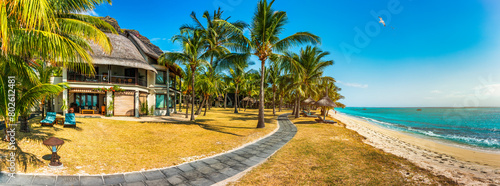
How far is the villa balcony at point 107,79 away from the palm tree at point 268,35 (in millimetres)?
11244

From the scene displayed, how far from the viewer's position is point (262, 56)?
1088 centimetres

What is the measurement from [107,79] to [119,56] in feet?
7.19

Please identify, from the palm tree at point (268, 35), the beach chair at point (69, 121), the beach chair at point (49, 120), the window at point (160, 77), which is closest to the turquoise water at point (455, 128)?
the palm tree at point (268, 35)

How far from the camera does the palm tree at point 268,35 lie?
10.2m

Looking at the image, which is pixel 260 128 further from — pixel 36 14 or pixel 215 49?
pixel 36 14

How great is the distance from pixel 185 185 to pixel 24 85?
6308mm

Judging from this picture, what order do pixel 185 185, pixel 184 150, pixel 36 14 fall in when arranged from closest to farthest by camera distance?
pixel 36 14 < pixel 185 185 < pixel 184 150

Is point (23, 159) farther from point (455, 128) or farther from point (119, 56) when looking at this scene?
point (455, 128)

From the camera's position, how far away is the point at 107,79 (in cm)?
1470

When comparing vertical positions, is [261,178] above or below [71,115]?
below

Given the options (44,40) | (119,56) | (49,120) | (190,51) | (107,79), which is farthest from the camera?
(107,79)

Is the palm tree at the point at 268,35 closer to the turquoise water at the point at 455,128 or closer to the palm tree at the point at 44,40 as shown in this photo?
the palm tree at the point at 44,40

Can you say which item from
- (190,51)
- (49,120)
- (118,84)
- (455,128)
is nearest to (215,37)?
(190,51)

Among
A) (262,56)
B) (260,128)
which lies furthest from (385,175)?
(262,56)
